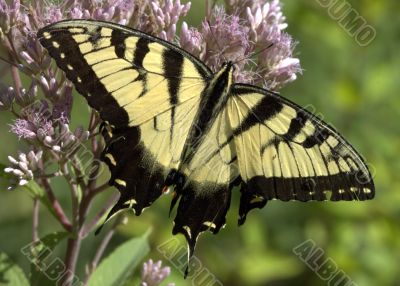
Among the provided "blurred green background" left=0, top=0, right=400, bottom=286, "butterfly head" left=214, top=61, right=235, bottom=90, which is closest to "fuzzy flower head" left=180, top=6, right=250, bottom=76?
"butterfly head" left=214, top=61, right=235, bottom=90

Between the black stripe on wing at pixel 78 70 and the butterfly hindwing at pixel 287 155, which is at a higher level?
the butterfly hindwing at pixel 287 155

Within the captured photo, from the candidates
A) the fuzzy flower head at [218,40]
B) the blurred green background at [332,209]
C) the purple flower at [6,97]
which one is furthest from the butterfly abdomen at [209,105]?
the blurred green background at [332,209]

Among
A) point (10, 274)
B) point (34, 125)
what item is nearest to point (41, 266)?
point (10, 274)

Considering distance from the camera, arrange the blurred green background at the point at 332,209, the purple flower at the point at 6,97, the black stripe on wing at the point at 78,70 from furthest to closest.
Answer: the blurred green background at the point at 332,209
the purple flower at the point at 6,97
the black stripe on wing at the point at 78,70

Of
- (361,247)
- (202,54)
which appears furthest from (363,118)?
(202,54)

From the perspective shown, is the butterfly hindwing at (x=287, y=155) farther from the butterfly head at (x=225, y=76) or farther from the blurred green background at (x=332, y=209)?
the blurred green background at (x=332, y=209)

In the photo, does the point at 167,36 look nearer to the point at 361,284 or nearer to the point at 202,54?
the point at 202,54
